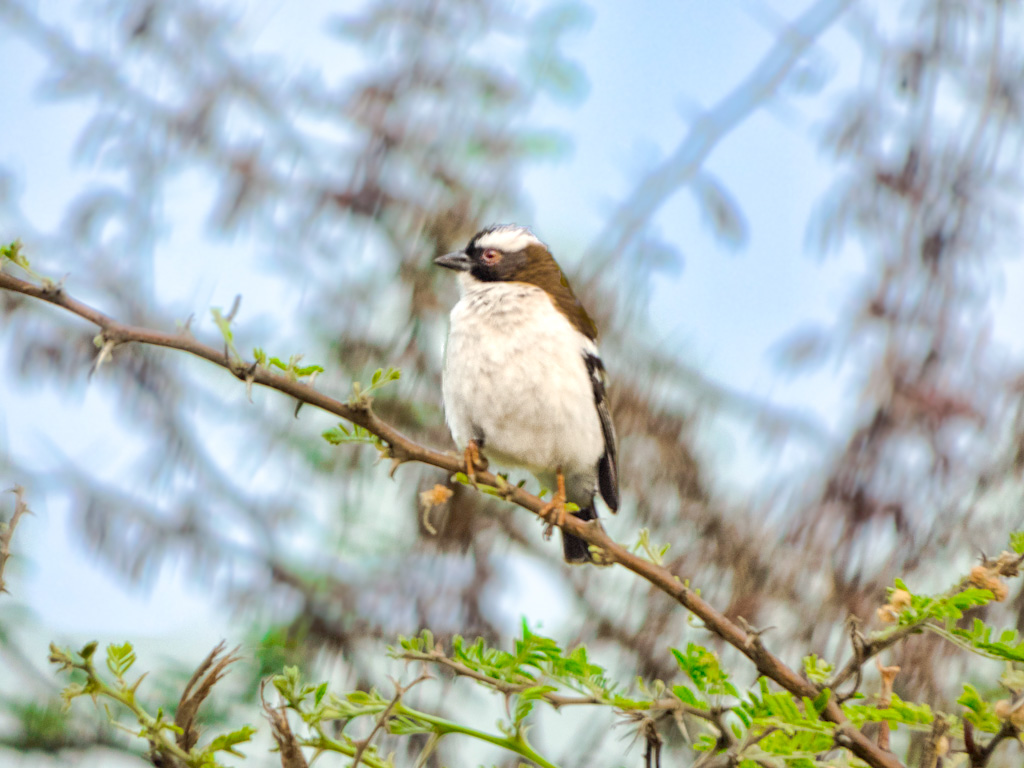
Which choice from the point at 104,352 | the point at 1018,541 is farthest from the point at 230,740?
the point at 1018,541

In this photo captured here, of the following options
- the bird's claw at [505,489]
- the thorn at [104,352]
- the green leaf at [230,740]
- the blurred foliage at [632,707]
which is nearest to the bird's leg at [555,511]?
the bird's claw at [505,489]

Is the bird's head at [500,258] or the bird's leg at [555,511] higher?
the bird's head at [500,258]

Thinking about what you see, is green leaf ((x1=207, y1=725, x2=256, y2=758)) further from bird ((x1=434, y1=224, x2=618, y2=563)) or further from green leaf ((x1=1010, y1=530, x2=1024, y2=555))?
Answer: bird ((x1=434, y1=224, x2=618, y2=563))

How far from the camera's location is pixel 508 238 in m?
4.59

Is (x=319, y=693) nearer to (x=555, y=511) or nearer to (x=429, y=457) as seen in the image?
(x=429, y=457)

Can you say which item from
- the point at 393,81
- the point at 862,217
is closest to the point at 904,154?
the point at 862,217

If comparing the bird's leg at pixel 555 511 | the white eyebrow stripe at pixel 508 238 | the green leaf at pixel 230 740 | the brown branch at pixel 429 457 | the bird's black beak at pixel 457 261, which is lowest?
the green leaf at pixel 230 740

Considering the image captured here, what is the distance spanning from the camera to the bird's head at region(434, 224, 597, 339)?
4.39 m

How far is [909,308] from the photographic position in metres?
4.46

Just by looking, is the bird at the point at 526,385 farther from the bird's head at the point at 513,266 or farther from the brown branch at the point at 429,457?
the brown branch at the point at 429,457

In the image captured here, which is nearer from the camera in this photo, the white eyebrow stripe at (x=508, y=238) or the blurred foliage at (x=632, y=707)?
the blurred foliage at (x=632, y=707)

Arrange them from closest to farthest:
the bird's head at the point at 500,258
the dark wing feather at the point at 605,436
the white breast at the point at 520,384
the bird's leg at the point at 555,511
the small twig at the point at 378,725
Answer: the small twig at the point at 378,725 < the bird's leg at the point at 555,511 < the white breast at the point at 520,384 < the dark wing feather at the point at 605,436 < the bird's head at the point at 500,258

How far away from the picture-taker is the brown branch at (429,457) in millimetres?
1687

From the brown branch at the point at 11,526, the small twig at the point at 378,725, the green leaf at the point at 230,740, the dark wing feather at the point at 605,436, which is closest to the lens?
the small twig at the point at 378,725
